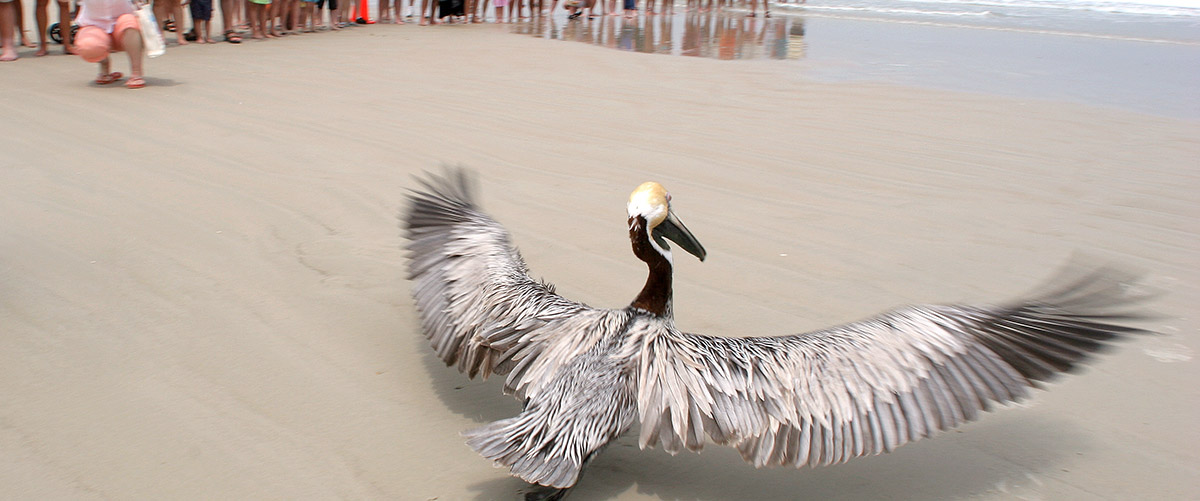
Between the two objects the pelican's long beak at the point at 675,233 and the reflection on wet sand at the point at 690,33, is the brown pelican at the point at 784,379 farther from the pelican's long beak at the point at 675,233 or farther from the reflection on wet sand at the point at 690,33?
the reflection on wet sand at the point at 690,33

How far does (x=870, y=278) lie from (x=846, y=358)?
6.39 feet

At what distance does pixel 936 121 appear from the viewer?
802 centimetres

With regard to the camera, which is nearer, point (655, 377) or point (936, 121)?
point (655, 377)

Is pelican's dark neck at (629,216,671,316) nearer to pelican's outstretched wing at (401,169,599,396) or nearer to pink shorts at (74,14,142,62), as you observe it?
pelican's outstretched wing at (401,169,599,396)

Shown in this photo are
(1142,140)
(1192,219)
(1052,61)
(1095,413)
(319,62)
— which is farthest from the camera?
(1052,61)

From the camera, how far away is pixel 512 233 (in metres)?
5.23

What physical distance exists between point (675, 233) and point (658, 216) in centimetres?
12

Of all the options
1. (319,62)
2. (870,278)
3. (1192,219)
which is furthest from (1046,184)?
(319,62)

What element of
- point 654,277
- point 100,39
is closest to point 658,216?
point 654,277

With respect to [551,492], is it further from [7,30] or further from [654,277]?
[7,30]

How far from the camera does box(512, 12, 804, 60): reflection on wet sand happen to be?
13344mm

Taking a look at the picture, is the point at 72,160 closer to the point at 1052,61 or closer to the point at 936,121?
the point at 936,121

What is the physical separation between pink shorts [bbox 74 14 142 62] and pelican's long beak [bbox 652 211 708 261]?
718cm

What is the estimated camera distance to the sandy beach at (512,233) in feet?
10.2
